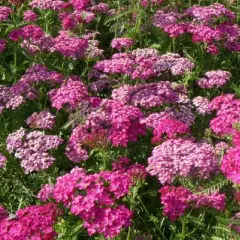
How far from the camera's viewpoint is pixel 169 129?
12.7 feet

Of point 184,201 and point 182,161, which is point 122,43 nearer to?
point 182,161

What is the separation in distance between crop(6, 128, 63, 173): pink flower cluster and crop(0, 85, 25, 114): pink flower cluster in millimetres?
421

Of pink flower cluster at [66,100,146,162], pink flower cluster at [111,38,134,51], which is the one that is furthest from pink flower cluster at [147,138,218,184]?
pink flower cluster at [111,38,134,51]

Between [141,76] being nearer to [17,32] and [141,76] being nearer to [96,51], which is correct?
[96,51]

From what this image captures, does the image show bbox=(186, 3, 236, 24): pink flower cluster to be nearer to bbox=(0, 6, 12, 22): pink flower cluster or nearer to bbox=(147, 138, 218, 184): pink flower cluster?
bbox=(0, 6, 12, 22): pink flower cluster

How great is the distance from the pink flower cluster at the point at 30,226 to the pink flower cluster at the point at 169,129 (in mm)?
1070

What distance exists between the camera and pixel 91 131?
4086mm

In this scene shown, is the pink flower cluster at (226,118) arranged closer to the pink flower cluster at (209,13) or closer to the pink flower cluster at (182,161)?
the pink flower cluster at (182,161)

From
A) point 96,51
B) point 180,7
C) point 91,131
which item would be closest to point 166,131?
point 91,131

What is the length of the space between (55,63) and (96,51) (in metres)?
0.50

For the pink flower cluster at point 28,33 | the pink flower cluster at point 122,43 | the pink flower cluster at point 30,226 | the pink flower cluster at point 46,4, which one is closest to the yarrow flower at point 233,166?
the pink flower cluster at point 30,226

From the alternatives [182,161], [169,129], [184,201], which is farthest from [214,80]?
[184,201]

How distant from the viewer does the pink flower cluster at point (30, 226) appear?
3.09 metres

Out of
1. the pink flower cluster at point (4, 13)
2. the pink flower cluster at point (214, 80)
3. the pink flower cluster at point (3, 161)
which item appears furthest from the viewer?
the pink flower cluster at point (4, 13)
